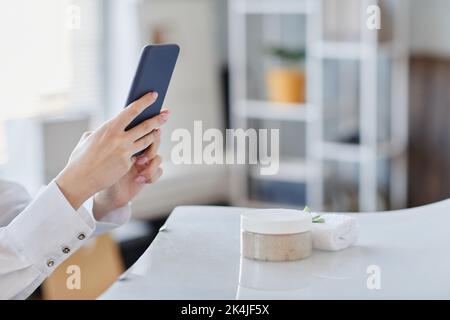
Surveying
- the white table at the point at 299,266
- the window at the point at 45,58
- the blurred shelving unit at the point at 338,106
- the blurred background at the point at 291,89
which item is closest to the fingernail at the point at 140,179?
the white table at the point at 299,266

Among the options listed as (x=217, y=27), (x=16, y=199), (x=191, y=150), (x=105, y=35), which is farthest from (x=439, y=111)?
(x=16, y=199)

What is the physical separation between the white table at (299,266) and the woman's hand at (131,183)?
0.11m

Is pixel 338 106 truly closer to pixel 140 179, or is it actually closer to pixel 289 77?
pixel 289 77

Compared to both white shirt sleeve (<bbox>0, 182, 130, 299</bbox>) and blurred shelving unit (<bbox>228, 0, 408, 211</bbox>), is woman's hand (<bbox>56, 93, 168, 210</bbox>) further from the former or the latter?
blurred shelving unit (<bbox>228, 0, 408, 211</bbox>)

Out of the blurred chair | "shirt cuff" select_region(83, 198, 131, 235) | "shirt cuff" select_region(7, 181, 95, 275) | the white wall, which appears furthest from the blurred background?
"shirt cuff" select_region(7, 181, 95, 275)

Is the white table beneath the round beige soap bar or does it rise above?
beneath

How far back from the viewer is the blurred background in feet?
10.5

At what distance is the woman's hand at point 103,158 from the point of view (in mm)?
896

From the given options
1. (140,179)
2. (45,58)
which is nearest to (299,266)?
(140,179)

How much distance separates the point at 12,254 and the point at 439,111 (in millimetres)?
2611

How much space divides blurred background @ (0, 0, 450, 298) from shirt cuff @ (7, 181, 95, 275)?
2.01m
